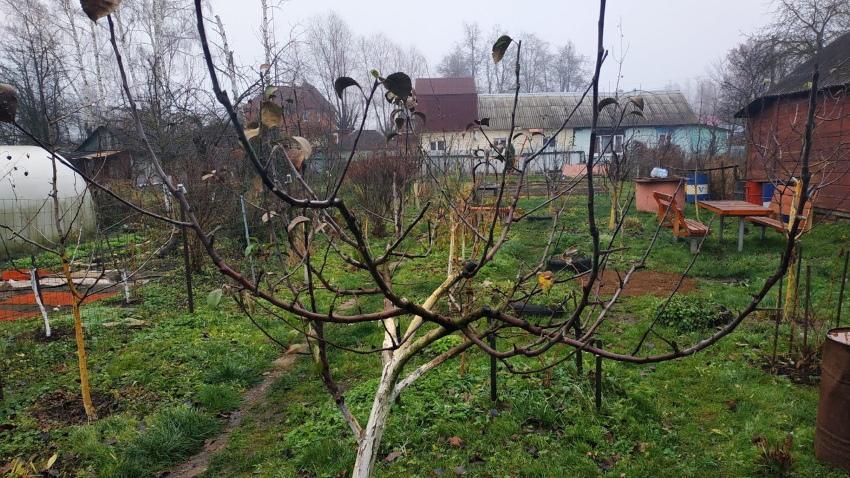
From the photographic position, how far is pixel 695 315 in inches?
194

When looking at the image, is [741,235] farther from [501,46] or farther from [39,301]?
[39,301]

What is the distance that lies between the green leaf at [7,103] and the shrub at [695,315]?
4959mm

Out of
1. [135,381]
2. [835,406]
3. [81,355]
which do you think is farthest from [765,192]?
[81,355]

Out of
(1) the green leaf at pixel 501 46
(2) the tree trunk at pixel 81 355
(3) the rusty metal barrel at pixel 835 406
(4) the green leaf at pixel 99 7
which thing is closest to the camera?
(4) the green leaf at pixel 99 7

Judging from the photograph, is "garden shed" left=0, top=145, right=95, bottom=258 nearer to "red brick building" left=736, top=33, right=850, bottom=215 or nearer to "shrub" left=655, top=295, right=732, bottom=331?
"shrub" left=655, top=295, right=732, bottom=331

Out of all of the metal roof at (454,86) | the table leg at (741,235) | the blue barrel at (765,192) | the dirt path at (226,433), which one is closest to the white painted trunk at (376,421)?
the dirt path at (226,433)

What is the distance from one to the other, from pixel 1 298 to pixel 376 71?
8375mm

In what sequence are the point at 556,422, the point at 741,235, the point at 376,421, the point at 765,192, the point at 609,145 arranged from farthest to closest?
the point at 765,192
the point at 741,235
the point at 556,422
the point at 609,145
the point at 376,421

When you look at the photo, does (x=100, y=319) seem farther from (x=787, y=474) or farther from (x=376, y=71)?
(x=787, y=474)

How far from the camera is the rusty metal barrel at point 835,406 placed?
2652mm

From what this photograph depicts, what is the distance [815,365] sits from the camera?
3799mm

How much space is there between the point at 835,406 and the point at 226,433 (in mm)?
3631

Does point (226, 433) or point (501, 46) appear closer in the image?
point (501, 46)

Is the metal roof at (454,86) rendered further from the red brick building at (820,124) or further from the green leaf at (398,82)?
the green leaf at (398,82)
